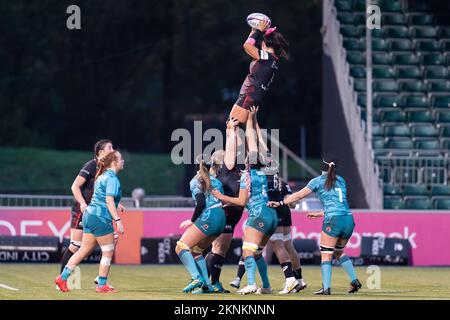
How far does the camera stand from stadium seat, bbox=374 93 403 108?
3491 cm

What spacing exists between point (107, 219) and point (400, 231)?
1211cm

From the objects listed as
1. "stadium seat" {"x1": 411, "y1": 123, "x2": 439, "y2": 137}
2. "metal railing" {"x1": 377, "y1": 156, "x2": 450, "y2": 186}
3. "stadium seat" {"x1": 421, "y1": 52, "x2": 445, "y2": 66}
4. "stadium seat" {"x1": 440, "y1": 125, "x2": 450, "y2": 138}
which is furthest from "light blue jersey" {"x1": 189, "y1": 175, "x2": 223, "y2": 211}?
"stadium seat" {"x1": 421, "y1": 52, "x2": 445, "y2": 66}

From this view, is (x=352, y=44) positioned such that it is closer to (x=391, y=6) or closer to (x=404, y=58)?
(x=404, y=58)

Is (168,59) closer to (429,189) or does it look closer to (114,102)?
(114,102)

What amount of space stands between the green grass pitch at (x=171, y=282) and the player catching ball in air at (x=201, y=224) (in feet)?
1.30

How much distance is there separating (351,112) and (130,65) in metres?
25.4

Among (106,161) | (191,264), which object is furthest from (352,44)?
(106,161)

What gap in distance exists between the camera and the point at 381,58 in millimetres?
36344

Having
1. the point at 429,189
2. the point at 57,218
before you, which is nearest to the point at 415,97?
the point at 429,189

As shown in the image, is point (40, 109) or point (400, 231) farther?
point (40, 109)

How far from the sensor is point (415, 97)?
116 ft

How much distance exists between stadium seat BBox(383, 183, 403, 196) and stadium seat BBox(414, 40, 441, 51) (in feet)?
19.4

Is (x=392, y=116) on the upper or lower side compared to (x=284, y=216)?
upper

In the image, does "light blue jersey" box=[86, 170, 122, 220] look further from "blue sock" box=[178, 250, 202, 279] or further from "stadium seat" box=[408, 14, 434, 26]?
"stadium seat" box=[408, 14, 434, 26]
